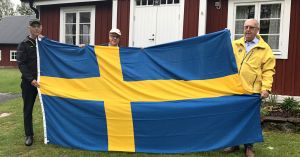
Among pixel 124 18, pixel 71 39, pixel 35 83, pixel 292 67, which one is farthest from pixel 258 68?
pixel 71 39

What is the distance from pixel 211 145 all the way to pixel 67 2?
886 cm

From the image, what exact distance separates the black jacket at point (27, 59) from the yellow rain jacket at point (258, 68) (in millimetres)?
3074

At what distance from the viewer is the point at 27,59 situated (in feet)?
19.3

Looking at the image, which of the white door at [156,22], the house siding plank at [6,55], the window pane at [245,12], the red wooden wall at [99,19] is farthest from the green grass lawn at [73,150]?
the house siding plank at [6,55]

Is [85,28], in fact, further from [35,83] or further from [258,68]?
[258,68]

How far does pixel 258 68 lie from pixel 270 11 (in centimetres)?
494

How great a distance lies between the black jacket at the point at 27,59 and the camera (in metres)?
5.79

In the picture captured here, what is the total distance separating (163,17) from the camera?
36.3 ft

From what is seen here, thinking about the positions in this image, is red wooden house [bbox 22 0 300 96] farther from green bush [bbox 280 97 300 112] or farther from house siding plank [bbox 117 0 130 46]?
green bush [bbox 280 97 300 112]

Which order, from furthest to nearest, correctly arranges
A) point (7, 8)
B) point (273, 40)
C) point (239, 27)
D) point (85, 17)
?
1. point (7, 8)
2. point (85, 17)
3. point (239, 27)
4. point (273, 40)

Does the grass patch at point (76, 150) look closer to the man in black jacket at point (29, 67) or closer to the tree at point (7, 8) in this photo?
the man in black jacket at point (29, 67)

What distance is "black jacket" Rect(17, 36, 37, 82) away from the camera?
5789mm

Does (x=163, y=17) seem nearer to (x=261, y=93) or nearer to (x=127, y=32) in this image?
(x=127, y=32)

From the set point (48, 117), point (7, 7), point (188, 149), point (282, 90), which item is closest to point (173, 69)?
point (188, 149)
